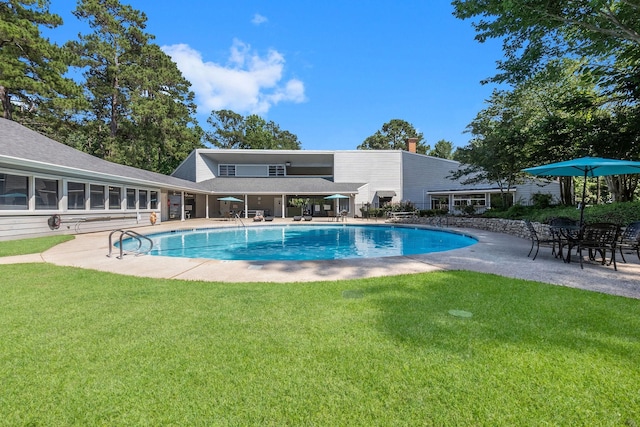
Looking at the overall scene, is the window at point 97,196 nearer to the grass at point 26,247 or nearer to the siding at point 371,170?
the grass at point 26,247

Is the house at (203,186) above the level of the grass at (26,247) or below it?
above

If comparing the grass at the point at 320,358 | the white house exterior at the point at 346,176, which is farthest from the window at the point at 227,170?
the grass at the point at 320,358

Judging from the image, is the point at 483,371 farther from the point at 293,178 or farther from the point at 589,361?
the point at 293,178

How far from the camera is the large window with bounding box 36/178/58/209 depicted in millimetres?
12484

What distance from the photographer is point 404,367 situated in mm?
2584

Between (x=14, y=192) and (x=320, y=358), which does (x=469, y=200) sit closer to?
(x=320, y=358)

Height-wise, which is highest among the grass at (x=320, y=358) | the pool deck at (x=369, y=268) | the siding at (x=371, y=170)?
the siding at (x=371, y=170)

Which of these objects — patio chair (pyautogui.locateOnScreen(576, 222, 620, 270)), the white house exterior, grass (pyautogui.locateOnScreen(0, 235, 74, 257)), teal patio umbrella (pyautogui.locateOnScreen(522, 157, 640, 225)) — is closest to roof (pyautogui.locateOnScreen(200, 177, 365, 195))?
the white house exterior

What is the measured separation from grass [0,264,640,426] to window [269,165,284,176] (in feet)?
88.9

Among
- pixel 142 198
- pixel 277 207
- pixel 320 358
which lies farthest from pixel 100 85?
pixel 320 358

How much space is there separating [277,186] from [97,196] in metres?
14.4

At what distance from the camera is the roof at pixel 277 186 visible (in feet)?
87.8

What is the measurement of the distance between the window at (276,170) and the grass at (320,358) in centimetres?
2709

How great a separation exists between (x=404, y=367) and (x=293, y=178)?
2856cm
